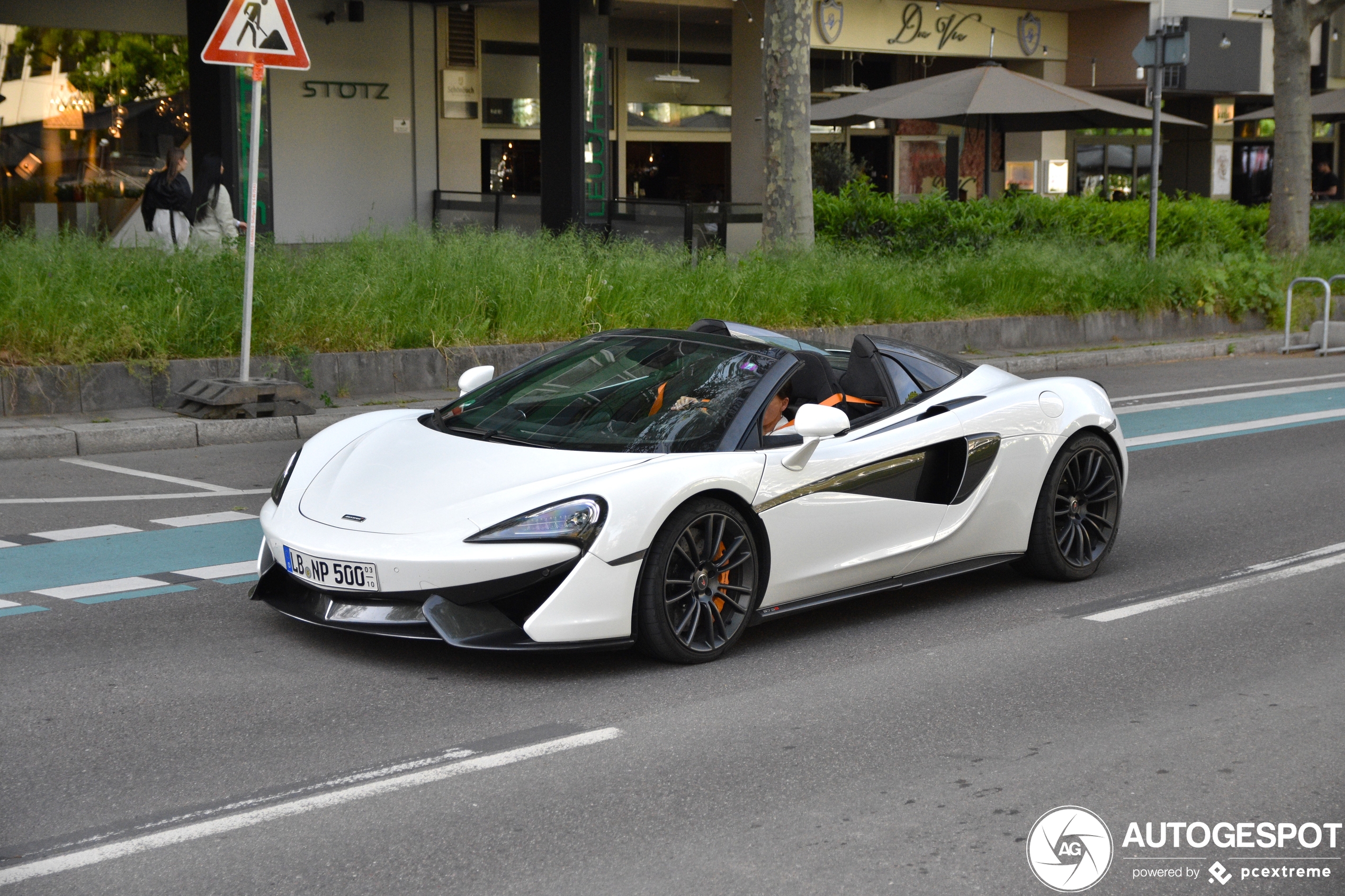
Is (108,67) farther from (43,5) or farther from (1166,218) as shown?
(1166,218)

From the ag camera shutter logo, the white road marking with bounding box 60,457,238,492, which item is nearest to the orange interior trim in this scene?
the ag camera shutter logo

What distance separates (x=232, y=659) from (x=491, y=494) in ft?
3.93

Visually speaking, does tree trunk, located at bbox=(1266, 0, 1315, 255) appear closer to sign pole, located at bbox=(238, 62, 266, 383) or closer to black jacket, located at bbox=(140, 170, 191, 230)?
black jacket, located at bbox=(140, 170, 191, 230)

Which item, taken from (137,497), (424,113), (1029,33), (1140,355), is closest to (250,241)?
(137,497)

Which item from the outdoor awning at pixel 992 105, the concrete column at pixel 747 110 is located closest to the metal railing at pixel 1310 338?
the outdoor awning at pixel 992 105

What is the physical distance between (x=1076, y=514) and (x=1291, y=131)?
18.7 m

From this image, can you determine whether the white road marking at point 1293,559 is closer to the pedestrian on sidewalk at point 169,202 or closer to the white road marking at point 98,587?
the white road marking at point 98,587

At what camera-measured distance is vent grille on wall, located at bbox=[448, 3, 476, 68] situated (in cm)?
2738

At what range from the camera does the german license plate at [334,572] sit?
17.1 feet

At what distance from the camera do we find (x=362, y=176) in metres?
26.6

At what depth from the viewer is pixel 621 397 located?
20.2 feet

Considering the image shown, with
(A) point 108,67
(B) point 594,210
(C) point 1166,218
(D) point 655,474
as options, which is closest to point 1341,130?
(C) point 1166,218

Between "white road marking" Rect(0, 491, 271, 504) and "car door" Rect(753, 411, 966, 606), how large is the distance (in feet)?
13.3

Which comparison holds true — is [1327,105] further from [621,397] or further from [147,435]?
[621,397]
